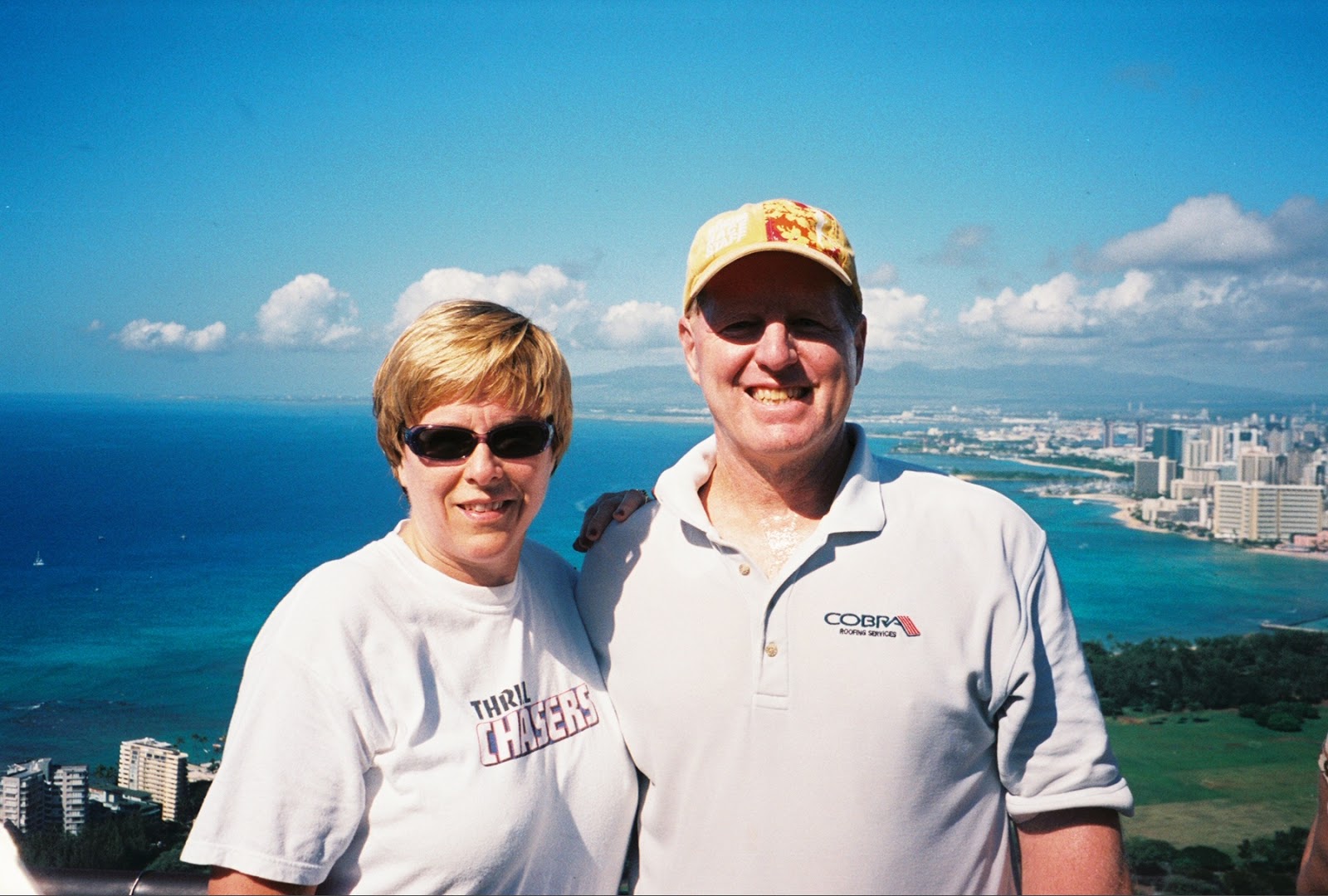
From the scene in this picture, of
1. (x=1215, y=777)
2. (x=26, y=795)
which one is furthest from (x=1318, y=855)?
(x=1215, y=777)

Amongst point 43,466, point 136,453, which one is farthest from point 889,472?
point 136,453

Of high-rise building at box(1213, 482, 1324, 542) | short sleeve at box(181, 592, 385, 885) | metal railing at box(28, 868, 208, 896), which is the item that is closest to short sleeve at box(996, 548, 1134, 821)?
short sleeve at box(181, 592, 385, 885)

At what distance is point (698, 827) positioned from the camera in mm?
2506

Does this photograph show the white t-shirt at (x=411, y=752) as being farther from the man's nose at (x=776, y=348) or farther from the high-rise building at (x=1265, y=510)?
the high-rise building at (x=1265, y=510)

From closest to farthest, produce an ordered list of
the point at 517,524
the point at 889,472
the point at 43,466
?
1. the point at 517,524
2. the point at 889,472
3. the point at 43,466

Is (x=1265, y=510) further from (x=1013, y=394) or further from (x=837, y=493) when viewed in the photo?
(x=837, y=493)

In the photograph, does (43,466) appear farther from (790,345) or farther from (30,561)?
(790,345)

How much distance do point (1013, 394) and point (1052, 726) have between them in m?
148

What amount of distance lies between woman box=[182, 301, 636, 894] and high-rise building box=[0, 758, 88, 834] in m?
36.9

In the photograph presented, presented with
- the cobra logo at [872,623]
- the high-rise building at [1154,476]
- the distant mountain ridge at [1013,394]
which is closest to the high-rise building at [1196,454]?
the high-rise building at [1154,476]

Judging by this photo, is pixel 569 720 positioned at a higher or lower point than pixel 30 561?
higher

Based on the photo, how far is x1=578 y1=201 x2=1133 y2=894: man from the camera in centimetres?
243

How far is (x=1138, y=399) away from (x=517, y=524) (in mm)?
132000

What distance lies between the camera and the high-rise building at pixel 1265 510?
222ft
